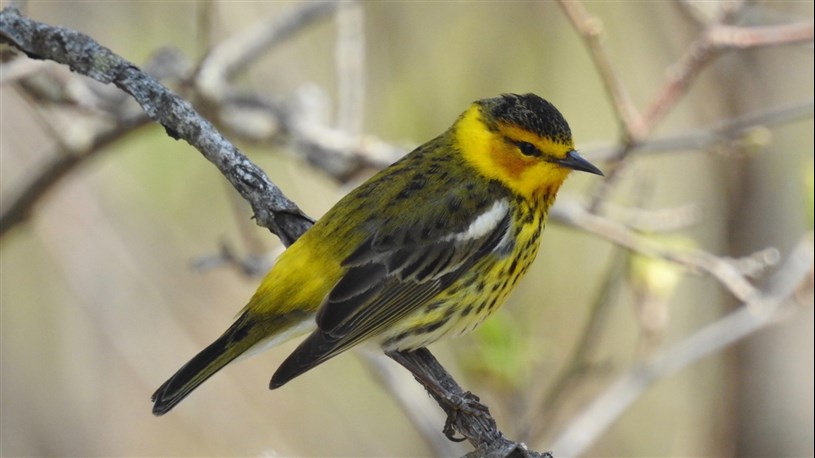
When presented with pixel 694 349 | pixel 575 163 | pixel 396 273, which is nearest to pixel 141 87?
pixel 396 273

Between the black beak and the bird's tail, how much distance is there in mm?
1164

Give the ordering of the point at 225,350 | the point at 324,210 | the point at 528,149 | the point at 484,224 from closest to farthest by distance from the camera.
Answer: the point at 225,350
the point at 484,224
the point at 528,149
the point at 324,210

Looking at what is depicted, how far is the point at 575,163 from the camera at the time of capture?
156 inches

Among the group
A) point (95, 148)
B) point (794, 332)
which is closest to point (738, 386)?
point (794, 332)

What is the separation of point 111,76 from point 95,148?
3.77ft

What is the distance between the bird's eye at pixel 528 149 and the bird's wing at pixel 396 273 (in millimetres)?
215

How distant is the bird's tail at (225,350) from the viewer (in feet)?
11.7

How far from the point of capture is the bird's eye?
160 inches

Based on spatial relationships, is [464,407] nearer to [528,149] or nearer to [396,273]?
[396,273]

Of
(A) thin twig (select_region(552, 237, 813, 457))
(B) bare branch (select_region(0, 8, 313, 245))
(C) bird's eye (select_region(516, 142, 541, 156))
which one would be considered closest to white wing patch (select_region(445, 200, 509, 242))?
(C) bird's eye (select_region(516, 142, 541, 156))

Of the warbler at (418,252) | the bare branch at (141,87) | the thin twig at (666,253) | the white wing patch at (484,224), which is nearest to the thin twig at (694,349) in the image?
the thin twig at (666,253)

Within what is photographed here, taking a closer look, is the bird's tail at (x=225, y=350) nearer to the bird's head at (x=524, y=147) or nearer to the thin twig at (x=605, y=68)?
the bird's head at (x=524, y=147)

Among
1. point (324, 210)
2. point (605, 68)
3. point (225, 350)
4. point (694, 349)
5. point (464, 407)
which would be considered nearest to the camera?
point (464, 407)

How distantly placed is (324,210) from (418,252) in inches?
75.8
